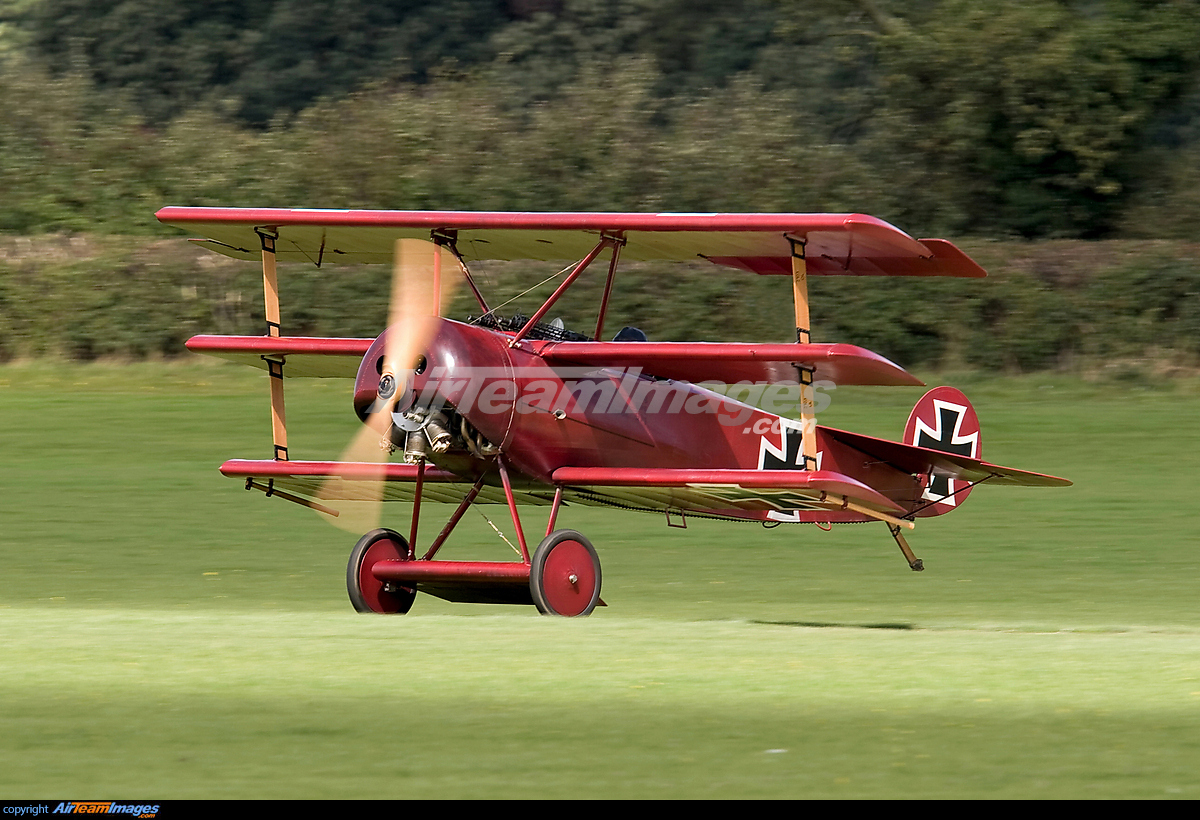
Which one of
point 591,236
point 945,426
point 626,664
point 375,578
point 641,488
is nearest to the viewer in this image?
point 626,664

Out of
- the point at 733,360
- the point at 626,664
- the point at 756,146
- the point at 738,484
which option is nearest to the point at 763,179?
the point at 756,146

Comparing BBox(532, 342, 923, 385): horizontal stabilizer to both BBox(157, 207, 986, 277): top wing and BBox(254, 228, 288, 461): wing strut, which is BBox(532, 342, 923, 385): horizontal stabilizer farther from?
BBox(254, 228, 288, 461): wing strut

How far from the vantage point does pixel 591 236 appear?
40.4 feet

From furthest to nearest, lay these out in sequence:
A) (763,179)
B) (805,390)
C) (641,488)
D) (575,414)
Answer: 1. (763,179)
2. (575,414)
3. (641,488)
4. (805,390)

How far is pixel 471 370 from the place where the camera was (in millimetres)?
11305

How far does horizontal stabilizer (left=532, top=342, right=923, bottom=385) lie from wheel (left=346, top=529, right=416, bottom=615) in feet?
5.63

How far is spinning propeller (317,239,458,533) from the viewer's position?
443 inches

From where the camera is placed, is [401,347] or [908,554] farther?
[908,554]

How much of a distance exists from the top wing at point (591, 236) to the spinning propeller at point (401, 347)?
27 cm

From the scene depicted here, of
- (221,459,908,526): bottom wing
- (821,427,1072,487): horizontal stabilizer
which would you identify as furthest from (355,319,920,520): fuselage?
(221,459,908,526): bottom wing

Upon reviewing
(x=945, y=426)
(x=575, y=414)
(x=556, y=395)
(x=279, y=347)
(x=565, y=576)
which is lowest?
(x=565, y=576)

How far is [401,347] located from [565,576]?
1787mm

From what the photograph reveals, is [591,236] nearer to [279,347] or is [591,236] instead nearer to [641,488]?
[641,488]

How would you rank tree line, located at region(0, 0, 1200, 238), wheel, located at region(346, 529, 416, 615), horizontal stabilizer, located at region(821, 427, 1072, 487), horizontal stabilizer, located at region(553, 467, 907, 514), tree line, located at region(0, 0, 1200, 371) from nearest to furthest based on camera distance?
horizontal stabilizer, located at region(553, 467, 907, 514), wheel, located at region(346, 529, 416, 615), horizontal stabilizer, located at region(821, 427, 1072, 487), tree line, located at region(0, 0, 1200, 371), tree line, located at region(0, 0, 1200, 238)
